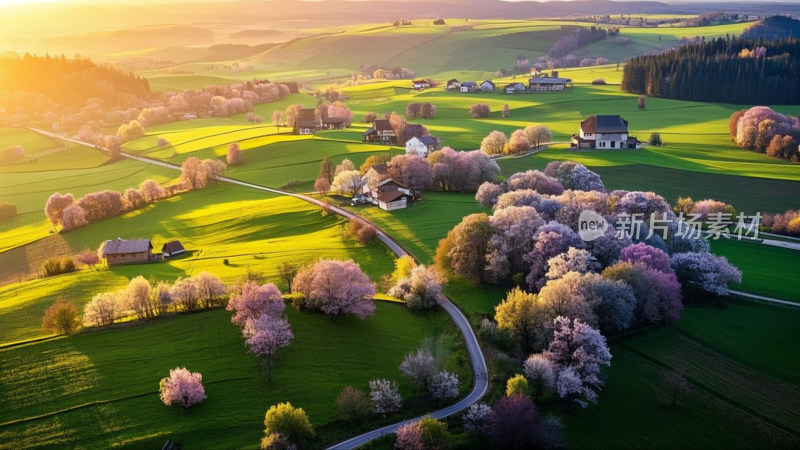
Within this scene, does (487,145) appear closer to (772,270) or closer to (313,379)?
(772,270)

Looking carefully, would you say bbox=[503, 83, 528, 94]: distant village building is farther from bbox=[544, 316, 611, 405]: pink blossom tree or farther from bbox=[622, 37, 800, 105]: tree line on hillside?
bbox=[544, 316, 611, 405]: pink blossom tree

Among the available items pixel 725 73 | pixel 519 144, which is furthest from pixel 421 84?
pixel 519 144

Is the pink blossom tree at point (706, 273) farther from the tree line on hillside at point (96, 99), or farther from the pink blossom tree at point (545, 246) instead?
the tree line on hillside at point (96, 99)

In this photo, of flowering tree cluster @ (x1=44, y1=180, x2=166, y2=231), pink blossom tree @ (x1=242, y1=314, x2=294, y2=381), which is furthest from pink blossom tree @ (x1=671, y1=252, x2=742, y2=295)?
flowering tree cluster @ (x1=44, y1=180, x2=166, y2=231)

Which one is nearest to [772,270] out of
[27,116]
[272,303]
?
[272,303]

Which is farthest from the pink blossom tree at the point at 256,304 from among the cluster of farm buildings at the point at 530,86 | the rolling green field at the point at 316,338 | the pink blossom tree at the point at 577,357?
the cluster of farm buildings at the point at 530,86

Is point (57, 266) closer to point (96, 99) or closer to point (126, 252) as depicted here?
point (126, 252)

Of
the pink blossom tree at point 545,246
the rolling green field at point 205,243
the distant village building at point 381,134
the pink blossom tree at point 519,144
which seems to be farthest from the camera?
the distant village building at point 381,134
